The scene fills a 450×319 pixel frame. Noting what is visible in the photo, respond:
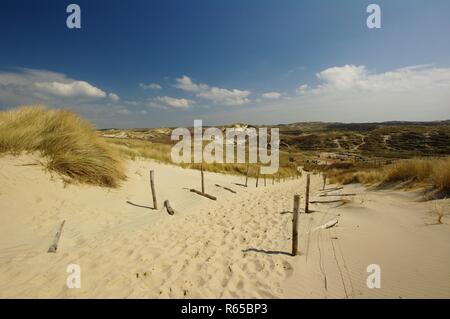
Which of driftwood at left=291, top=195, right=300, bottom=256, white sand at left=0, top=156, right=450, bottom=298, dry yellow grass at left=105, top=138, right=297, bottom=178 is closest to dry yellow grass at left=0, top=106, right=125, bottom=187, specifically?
white sand at left=0, top=156, right=450, bottom=298

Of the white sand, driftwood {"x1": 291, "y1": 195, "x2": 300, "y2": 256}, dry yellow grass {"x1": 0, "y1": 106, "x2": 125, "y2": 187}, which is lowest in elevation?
the white sand

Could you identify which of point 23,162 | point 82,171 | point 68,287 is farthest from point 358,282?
point 23,162

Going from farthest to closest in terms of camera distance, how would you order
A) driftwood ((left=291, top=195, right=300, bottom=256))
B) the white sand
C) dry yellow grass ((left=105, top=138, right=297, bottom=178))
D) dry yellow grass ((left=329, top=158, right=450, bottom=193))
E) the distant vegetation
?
dry yellow grass ((left=105, top=138, right=297, bottom=178))
dry yellow grass ((left=329, top=158, right=450, bottom=193))
the distant vegetation
driftwood ((left=291, top=195, right=300, bottom=256))
the white sand

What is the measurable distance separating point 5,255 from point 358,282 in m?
7.61

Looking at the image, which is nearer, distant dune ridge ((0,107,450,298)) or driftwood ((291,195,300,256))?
distant dune ridge ((0,107,450,298))

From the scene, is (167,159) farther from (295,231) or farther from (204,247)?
(295,231)

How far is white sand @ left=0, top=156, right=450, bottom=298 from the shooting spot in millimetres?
4473

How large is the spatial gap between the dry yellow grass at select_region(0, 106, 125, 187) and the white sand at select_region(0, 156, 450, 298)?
601mm

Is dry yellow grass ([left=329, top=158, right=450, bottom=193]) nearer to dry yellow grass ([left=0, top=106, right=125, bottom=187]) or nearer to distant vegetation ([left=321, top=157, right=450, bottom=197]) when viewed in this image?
distant vegetation ([left=321, top=157, right=450, bottom=197])

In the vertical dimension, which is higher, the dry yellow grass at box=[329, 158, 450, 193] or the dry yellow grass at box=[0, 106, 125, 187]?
the dry yellow grass at box=[0, 106, 125, 187]

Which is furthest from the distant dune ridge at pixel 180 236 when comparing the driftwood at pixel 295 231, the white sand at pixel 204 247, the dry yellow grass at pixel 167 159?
the dry yellow grass at pixel 167 159

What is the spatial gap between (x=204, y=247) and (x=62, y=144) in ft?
26.5

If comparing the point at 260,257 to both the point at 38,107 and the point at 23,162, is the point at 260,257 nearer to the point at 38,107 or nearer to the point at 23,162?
the point at 23,162

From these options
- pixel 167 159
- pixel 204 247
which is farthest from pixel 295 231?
pixel 167 159
